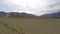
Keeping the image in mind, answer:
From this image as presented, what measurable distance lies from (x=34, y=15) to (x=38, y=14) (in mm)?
31

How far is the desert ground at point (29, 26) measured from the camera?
0.70 m

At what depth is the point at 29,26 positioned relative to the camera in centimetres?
72

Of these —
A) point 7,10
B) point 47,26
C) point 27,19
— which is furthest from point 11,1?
point 47,26

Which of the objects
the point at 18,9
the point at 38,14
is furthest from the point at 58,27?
the point at 18,9

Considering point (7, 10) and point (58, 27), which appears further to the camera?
point (7, 10)

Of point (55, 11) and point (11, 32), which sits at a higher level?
point (55, 11)

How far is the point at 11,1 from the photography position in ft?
2.68

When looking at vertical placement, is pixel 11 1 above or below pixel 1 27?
above

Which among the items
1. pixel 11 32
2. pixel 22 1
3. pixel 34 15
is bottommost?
pixel 11 32

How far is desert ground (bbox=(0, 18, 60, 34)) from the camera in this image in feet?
2.30

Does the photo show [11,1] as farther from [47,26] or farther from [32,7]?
[47,26]

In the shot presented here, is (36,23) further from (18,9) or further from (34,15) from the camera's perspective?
(18,9)

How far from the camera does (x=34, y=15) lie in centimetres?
77

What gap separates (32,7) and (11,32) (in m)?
0.24
